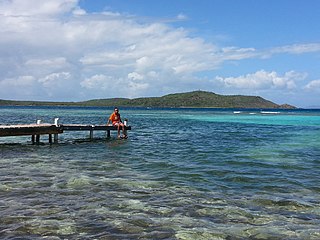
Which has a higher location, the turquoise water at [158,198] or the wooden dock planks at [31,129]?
the wooden dock planks at [31,129]

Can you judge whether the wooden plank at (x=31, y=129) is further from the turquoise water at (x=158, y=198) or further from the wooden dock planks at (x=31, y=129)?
the turquoise water at (x=158, y=198)

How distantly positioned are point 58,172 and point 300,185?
954cm

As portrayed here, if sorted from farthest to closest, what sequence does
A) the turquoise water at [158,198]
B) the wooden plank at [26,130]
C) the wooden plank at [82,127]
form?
1. the wooden plank at [82,127]
2. the wooden plank at [26,130]
3. the turquoise water at [158,198]

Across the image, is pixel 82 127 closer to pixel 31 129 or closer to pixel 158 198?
pixel 31 129

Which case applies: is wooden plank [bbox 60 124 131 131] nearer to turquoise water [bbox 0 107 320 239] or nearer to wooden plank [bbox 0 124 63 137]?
wooden plank [bbox 0 124 63 137]

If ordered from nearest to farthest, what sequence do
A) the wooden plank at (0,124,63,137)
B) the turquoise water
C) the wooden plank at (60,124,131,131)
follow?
the turquoise water
the wooden plank at (0,124,63,137)
the wooden plank at (60,124,131,131)

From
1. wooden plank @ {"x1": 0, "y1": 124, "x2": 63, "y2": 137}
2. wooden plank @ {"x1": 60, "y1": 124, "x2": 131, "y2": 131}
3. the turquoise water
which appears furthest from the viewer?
wooden plank @ {"x1": 60, "y1": 124, "x2": 131, "y2": 131}

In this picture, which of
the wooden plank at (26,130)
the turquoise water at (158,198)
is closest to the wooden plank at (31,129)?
the wooden plank at (26,130)

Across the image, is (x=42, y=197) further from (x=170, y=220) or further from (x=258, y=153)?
(x=258, y=153)

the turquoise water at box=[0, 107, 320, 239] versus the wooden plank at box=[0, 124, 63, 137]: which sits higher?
the wooden plank at box=[0, 124, 63, 137]

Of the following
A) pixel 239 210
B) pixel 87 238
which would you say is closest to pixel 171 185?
pixel 239 210

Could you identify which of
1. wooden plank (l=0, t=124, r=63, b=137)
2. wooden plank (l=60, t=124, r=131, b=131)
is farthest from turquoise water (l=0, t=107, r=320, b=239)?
wooden plank (l=60, t=124, r=131, b=131)

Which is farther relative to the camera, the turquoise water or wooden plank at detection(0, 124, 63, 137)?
wooden plank at detection(0, 124, 63, 137)

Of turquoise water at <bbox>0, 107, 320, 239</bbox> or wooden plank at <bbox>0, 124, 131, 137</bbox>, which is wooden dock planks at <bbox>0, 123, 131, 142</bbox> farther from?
turquoise water at <bbox>0, 107, 320, 239</bbox>
